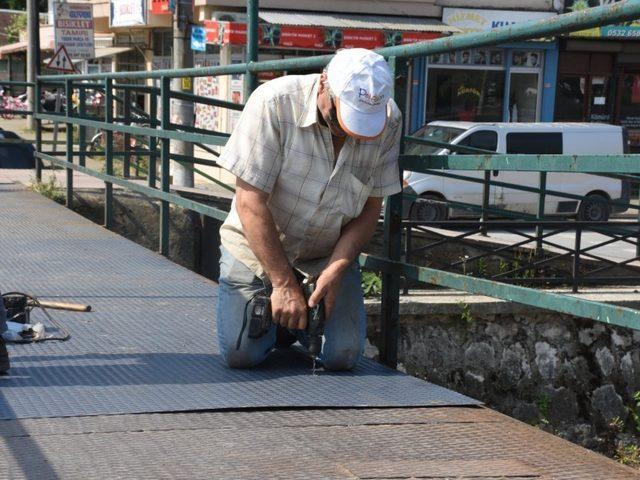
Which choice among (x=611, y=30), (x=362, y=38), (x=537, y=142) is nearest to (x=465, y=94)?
(x=362, y=38)

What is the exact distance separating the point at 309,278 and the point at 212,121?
64.7ft

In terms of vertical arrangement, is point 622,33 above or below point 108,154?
above

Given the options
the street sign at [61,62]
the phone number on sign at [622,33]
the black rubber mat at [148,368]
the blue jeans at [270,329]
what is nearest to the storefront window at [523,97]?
the phone number on sign at [622,33]

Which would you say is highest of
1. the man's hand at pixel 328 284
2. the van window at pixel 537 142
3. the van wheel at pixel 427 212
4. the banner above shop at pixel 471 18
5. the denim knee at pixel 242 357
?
the banner above shop at pixel 471 18

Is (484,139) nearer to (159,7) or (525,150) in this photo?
(525,150)

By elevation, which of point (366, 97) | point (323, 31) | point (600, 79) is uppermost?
point (323, 31)

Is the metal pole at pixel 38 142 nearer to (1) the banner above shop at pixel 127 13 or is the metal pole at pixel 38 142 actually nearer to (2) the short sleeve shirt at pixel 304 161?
(2) the short sleeve shirt at pixel 304 161

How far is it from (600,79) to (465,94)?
144 inches

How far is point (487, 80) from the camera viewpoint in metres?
25.3

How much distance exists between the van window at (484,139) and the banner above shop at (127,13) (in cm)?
1142

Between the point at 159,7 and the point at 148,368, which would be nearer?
the point at 148,368

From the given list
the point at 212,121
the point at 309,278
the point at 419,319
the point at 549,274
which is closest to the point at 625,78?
the point at 212,121

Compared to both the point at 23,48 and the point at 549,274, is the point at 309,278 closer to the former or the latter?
the point at 549,274

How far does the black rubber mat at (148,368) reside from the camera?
3844mm
